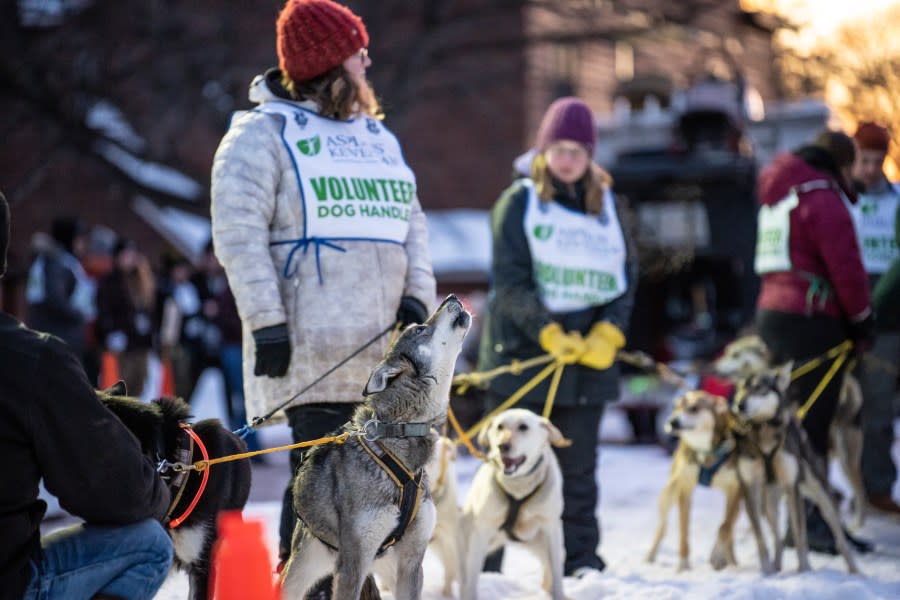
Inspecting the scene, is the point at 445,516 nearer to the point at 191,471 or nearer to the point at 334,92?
the point at 191,471

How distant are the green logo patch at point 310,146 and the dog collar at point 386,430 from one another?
109 centimetres

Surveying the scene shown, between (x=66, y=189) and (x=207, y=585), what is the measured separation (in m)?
Answer: 20.7

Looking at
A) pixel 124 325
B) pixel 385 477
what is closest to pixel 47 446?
pixel 385 477

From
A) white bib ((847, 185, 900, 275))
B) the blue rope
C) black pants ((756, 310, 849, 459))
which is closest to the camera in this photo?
the blue rope

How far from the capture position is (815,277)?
6.04 metres

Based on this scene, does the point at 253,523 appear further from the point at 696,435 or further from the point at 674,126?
the point at 674,126

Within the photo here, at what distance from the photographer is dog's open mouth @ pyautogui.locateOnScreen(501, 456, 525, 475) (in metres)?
4.69

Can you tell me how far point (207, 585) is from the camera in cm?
Answer: 365

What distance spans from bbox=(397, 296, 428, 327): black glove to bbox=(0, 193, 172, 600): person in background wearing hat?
1.45 m

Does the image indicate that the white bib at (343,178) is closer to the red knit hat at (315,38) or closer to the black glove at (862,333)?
the red knit hat at (315,38)

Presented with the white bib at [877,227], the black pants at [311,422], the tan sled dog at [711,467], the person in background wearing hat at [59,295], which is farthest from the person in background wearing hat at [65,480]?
the person in background wearing hat at [59,295]

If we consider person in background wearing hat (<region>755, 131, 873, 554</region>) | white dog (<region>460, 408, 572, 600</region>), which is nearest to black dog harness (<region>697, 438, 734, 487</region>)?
person in background wearing hat (<region>755, 131, 873, 554</region>)

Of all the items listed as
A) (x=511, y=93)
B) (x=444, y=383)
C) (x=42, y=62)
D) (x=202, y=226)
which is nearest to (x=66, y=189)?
(x=202, y=226)

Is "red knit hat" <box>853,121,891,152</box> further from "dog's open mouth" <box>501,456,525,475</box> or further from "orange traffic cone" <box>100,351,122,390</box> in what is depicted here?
"orange traffic cone" <box>100,351,122,390</box>
